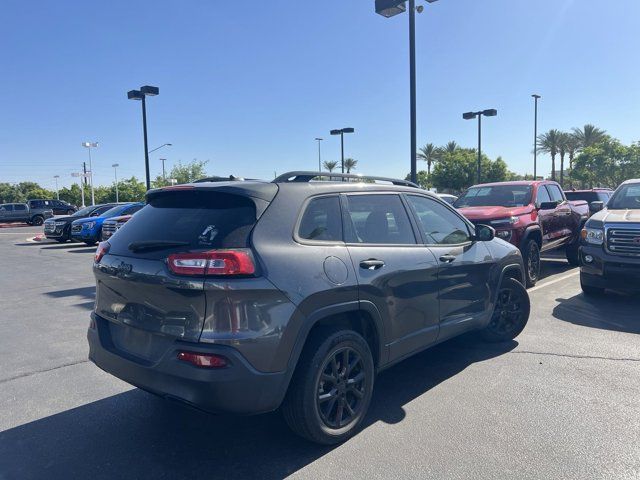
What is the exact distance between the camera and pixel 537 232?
8500 mm

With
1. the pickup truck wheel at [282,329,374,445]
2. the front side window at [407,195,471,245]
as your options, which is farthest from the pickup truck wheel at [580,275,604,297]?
the pickup truck wheel at [282,329,374,445]

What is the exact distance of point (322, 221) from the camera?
10.8 feet

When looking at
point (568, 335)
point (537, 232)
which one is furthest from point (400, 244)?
point (537, 232)

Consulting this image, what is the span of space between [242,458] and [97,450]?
3.17 ft

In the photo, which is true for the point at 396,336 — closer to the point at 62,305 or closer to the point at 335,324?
the point at 335,324

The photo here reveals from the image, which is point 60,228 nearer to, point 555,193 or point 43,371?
point 43,371

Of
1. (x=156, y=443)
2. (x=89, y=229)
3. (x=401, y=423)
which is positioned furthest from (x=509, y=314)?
(x=89, y=229)

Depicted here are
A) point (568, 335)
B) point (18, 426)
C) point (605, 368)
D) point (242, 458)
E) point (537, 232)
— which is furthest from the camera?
point (537, 232)

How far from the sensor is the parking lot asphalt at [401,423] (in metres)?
2.97

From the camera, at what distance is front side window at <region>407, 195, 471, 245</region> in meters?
4.16

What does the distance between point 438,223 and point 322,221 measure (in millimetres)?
1504

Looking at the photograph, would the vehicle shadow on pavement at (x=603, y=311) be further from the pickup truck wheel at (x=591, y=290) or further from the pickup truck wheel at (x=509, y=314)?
the pickup truck wheel at (x=509, y=314)

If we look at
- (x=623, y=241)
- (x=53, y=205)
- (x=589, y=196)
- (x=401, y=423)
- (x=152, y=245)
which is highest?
(x=53, y=205)

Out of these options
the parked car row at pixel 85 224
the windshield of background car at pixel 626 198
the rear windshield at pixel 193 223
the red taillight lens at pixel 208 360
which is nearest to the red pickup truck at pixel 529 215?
the windshield of background car at pixel 626 198
